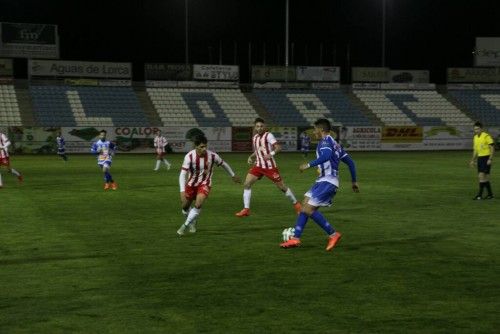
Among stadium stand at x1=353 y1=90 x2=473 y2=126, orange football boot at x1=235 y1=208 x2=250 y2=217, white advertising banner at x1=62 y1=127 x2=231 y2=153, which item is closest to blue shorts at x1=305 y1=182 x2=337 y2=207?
orange football boot at x1=235 y1=208 x2=250 y2=217

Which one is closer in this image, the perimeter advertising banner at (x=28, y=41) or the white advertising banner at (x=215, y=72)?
the perimeter advertising banner at (x=28, y=41)

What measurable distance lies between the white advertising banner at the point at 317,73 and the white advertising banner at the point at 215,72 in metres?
6.65

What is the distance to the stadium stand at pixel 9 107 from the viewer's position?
171ft

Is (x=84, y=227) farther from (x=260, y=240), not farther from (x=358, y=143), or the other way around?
(x=358, y=143)

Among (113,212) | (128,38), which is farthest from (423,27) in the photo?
(113,212)

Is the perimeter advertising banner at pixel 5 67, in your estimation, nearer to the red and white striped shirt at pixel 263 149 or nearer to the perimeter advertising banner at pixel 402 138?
the perimeter advertising banner at pixel 402 138

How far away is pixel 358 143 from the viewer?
187ft

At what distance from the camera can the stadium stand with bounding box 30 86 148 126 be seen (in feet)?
178

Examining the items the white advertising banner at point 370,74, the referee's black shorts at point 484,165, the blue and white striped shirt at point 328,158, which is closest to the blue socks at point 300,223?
the blue and white striped shirt at point 328,158

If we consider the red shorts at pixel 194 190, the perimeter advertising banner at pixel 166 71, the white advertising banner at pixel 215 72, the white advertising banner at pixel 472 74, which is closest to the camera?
the red shorts at pixel 194 190

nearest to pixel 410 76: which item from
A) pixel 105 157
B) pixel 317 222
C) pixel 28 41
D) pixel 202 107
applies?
pixel 202 107

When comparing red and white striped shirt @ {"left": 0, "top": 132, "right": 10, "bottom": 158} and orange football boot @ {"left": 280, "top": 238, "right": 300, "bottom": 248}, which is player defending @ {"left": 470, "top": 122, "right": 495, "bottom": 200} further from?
red and white striped shirt @ {"left": 0, "top": 132, "right": 10, "bottom": 158}

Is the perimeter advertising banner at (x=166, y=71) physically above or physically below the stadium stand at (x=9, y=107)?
above

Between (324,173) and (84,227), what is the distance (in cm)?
544
